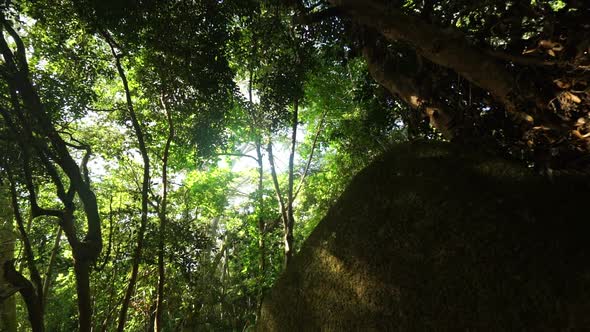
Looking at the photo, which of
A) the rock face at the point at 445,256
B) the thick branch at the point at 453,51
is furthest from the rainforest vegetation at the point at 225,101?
the rock face at the point at 445,256

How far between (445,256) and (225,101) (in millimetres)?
5558

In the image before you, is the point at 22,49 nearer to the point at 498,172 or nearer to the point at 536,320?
the point at 498,172

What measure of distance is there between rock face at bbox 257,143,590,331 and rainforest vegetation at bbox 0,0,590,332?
44 cm

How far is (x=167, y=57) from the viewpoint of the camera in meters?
5.82

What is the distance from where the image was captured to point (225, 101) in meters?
6.62

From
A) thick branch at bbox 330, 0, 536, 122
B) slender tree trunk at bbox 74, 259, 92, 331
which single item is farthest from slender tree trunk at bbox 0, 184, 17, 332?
thick branch at bbox 330, 0, 536, 122

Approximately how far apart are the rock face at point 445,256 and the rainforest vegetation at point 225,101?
440mm

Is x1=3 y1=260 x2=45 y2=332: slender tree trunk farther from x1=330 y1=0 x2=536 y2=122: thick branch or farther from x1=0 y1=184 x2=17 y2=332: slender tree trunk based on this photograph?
x1=330 y1=0 x2=536 y2=122: thick branch

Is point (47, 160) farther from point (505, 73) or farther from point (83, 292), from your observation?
point (505, 73)

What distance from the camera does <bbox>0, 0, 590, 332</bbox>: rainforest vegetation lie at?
2654 millimetres

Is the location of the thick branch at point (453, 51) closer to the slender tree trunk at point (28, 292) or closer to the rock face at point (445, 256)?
the rock face at point (445, 256)

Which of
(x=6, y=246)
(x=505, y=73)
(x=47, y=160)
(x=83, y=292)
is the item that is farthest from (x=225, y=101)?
(x=6, y=246)

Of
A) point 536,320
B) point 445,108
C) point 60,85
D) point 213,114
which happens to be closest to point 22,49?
point 60,85

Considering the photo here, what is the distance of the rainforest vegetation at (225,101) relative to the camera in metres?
2.65
